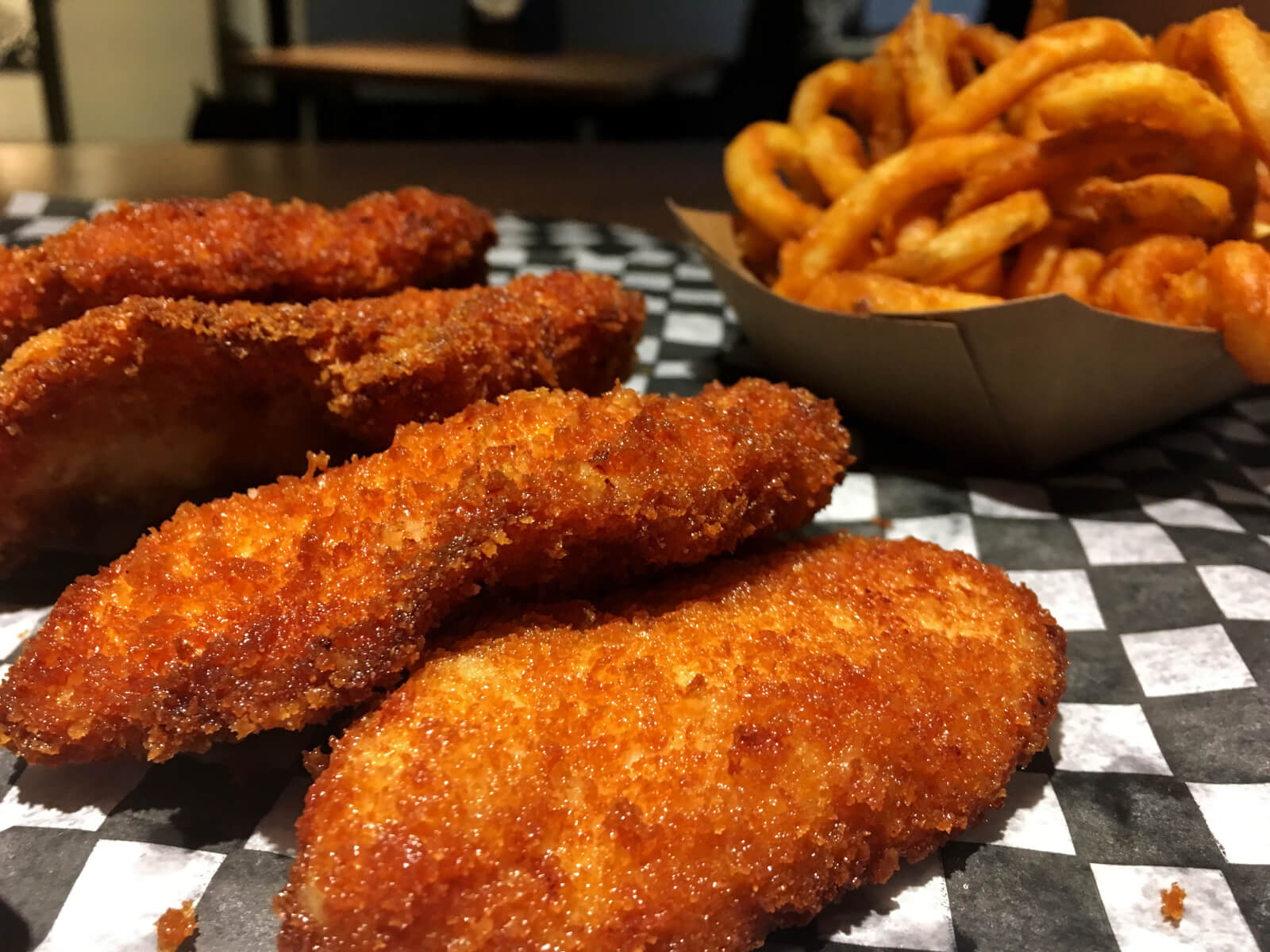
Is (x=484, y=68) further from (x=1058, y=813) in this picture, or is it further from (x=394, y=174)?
(x=1058, y=813)

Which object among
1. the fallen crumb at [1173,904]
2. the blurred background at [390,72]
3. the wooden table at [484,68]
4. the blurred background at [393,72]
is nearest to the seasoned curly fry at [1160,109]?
the fallen crumb at [1173,904]

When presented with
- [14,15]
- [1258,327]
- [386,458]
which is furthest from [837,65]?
[14,15]

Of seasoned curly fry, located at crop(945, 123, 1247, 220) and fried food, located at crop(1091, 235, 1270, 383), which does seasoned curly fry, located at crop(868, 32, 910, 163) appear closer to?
seasoned curly fry, located at crop(945, 123, 1247, 220)

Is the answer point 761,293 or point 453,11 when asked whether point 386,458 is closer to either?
point 761,293

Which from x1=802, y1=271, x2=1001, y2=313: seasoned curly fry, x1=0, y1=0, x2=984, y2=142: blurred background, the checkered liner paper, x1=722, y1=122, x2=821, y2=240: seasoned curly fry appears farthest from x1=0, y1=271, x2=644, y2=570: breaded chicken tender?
x1=0, y1=0, x2=984, y2=142: blurred background

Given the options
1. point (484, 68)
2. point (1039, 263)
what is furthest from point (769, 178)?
point (484, 68)

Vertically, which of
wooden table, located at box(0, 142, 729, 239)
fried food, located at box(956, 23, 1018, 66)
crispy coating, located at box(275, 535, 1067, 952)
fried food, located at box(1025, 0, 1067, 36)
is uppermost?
fried food, located at box(1025, 0, 1067, 36)
